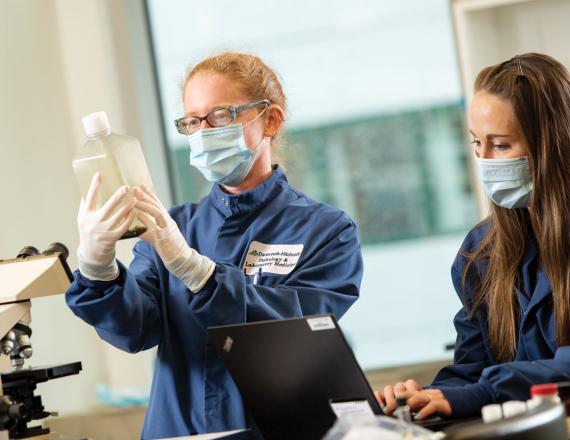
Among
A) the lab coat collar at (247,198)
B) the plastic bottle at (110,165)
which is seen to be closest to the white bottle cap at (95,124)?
the plastic bottle at (110,165)

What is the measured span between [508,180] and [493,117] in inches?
4.8

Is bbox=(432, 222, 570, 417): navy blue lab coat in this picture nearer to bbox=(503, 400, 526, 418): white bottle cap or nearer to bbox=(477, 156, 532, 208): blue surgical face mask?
bbox=(477, 156, 532, 208): blue surgical face mask

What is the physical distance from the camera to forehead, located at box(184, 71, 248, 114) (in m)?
1.87

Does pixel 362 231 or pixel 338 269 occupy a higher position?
pixel 338 269

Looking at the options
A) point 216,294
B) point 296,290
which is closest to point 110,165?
point 216,294

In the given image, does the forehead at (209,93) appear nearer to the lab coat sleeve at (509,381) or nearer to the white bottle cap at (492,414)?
the lab coat sleeve at (509,381)

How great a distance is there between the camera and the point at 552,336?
5.38 feet

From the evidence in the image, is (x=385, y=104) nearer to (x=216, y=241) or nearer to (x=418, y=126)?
(x=418, y=126)

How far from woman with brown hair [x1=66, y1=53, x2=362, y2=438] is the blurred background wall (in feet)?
6.25

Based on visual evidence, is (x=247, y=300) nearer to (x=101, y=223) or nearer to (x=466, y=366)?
(x=101, y=223)

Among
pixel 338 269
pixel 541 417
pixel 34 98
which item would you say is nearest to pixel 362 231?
pixel 34 98

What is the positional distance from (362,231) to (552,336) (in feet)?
9.21

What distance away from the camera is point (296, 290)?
1.79 meters

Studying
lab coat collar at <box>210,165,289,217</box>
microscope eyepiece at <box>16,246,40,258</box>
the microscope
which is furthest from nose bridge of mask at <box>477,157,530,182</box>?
microscope eyepiece at <box>16,246,40,258</box>
